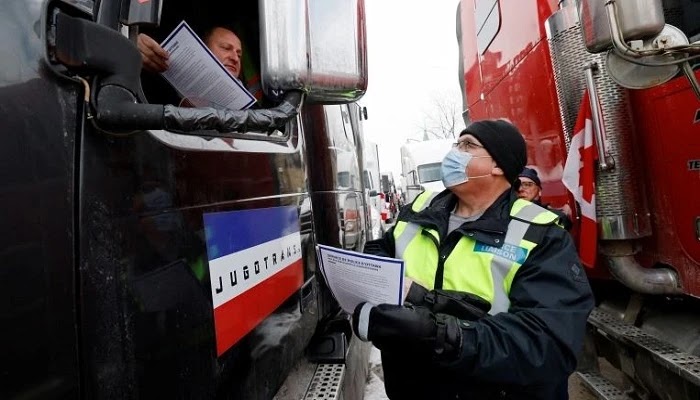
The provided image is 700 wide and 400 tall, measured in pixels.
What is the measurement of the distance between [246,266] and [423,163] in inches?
627

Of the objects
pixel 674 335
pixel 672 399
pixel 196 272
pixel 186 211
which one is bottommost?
pixel 672 399

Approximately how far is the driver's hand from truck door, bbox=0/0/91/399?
1.18ft

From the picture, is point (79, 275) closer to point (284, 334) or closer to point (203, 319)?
point (203, 319)

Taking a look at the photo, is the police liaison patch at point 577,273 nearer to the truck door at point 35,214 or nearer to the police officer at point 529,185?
the truck door at point 35,214

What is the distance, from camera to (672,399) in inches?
87.4

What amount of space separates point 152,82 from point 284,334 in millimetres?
985

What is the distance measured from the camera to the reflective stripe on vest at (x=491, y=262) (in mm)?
1467

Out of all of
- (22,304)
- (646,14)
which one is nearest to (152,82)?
(22,304)

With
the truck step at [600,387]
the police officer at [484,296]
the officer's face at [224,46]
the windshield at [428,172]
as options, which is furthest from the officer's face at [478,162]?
the windshield at [428,172]

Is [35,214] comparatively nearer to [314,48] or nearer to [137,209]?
[137,209]

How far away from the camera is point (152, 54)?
125 centimetres

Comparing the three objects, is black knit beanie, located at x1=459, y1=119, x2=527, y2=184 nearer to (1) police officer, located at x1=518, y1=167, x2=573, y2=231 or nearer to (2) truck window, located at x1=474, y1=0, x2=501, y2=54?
(1) police officer, located at x1=518, y1=167, x2=573, y2=231

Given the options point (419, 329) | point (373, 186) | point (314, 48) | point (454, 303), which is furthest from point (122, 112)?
point (373, 186)

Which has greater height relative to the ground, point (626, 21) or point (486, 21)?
point (486, 21)
